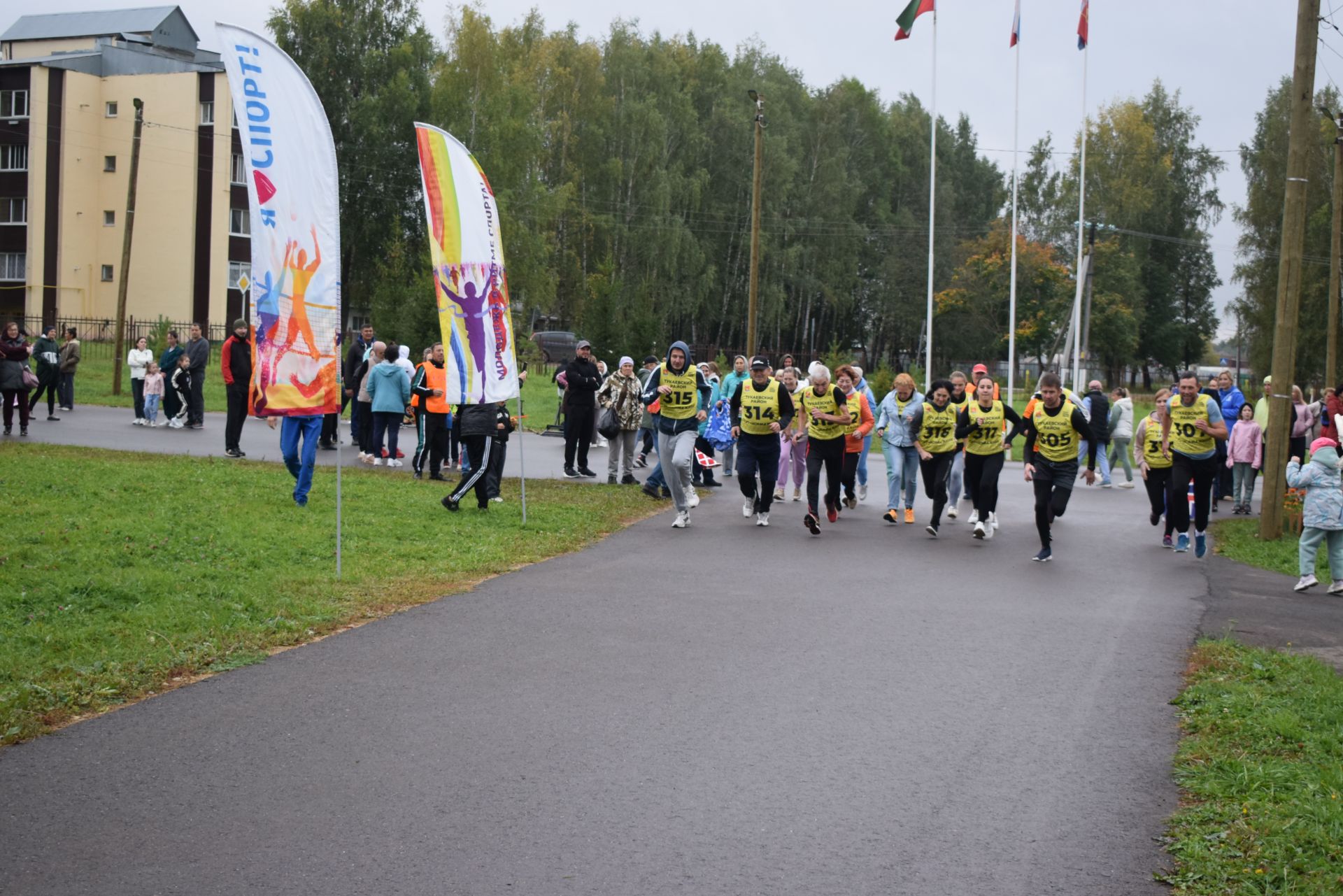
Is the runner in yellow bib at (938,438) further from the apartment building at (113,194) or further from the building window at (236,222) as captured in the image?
the building window at (236,222)

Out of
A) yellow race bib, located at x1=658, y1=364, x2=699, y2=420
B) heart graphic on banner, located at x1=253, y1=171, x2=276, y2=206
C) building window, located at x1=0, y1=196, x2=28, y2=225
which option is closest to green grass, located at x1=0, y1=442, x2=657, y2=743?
yellow race bib, located at x1=658, y1=364, x2=699, y2=420

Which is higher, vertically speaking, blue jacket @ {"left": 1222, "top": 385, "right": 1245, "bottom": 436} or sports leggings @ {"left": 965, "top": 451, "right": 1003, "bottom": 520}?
blue jacket @ {"left": 1222, "top": 385, "right": 1245, "bottom": 436}

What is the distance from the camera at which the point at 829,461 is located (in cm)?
1545

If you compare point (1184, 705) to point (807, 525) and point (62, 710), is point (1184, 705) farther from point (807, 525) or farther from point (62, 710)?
point (807, 525)

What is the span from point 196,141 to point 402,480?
45881mm

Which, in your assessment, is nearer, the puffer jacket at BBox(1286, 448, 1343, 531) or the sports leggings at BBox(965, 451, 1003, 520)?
the puffer jacket at BBox(1286, 448, 1343, 531)

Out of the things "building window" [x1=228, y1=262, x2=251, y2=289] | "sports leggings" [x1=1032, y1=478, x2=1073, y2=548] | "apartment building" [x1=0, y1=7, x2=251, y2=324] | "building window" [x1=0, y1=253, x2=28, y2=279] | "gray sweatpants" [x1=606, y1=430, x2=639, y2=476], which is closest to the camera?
"sports leggings" [x1=1032, y1=478, x2=1073, y2=548]

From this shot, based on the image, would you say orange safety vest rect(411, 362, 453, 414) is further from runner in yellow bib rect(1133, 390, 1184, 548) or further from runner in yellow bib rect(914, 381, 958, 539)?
runner in yellow bib rect(1133, 390, 1184, 548)

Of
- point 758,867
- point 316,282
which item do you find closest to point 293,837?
point 758,867

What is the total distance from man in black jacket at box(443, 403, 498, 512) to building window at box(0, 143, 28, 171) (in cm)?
5134

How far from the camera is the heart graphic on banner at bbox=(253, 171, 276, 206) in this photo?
9852 millimetres

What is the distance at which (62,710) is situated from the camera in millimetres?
6410

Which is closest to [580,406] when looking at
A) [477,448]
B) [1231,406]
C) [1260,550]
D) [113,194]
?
[477,448]

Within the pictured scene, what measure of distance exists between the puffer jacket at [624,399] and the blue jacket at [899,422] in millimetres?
3654
